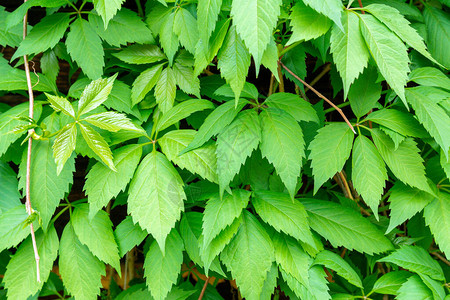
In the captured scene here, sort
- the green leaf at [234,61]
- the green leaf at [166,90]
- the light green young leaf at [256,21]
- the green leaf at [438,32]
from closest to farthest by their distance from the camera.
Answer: the light green young leaf at [256,21] < the green leaf at [234,61] < the green leaf at [166,90] < the green leaf at [438,32]

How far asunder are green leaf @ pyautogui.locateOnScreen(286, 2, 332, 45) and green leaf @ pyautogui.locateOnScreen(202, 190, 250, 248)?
1.31 feet

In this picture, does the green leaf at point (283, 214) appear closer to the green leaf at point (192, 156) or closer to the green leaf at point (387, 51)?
the green leaf at point (192, 156)

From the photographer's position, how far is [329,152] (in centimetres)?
95

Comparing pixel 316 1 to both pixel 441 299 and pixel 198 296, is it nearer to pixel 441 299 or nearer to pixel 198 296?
pixel 441 299

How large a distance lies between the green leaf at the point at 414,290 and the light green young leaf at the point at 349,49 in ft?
1.82

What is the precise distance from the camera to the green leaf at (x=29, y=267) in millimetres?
991

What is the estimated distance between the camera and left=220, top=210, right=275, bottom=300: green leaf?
0.93m

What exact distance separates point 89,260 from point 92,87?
1.53 ft

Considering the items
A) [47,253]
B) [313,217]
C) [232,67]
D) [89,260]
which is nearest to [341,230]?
[313,217]

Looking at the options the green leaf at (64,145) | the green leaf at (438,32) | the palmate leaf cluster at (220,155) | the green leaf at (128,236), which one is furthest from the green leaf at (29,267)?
the green leaf at (438,32)

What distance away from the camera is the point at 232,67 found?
0.86 metres

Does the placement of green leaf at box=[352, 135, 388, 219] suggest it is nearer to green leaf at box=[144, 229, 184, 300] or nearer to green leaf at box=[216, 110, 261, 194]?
green leaf at box=[216, 110, 261, 194]

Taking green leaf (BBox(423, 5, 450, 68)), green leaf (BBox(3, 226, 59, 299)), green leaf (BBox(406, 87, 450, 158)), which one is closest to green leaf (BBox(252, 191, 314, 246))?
green leaf (BBox(406, 87, 450, 158))

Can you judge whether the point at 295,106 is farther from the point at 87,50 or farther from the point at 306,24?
the point at 87,50
